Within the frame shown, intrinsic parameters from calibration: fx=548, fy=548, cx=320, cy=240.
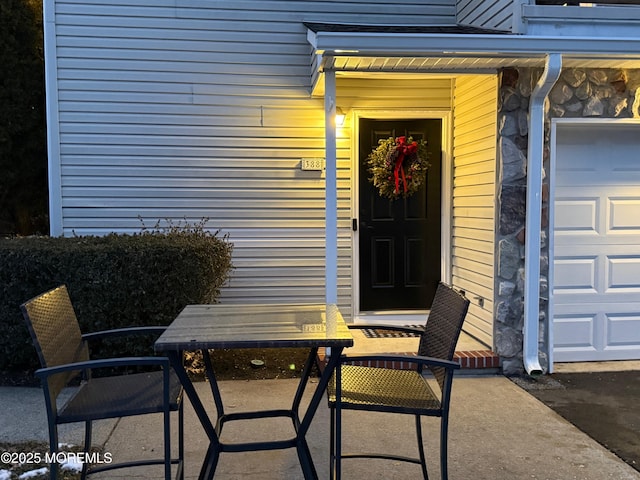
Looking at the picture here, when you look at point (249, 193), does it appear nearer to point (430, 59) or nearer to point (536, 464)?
point (430, 59)

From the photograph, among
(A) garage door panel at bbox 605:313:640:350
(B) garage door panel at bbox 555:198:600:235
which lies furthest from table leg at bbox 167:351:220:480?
(A) garage door panel at bbox 605:313:640:350

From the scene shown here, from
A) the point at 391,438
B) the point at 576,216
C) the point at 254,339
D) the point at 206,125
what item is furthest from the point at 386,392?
the point at 206,125

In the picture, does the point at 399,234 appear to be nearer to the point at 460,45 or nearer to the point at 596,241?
the point at 596,241

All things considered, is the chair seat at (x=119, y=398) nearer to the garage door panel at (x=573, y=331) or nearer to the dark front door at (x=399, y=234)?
the dark front door at (x=399, y=234)

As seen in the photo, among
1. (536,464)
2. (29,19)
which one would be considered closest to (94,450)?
(536,464)

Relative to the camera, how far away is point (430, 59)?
387 centimetres

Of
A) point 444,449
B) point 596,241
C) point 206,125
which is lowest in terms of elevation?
point 444,449

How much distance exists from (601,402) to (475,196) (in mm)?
1850

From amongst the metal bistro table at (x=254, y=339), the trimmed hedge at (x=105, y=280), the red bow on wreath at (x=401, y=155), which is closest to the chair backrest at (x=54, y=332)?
the metal bistro table at (x=254, y=339)

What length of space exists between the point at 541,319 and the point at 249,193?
2741 mm

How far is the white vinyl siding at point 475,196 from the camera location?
4.30m

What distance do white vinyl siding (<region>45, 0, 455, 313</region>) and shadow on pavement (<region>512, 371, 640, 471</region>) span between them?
77.9 inches

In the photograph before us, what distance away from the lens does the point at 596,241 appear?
4.35 m

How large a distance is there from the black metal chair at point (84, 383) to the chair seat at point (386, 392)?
72cm
